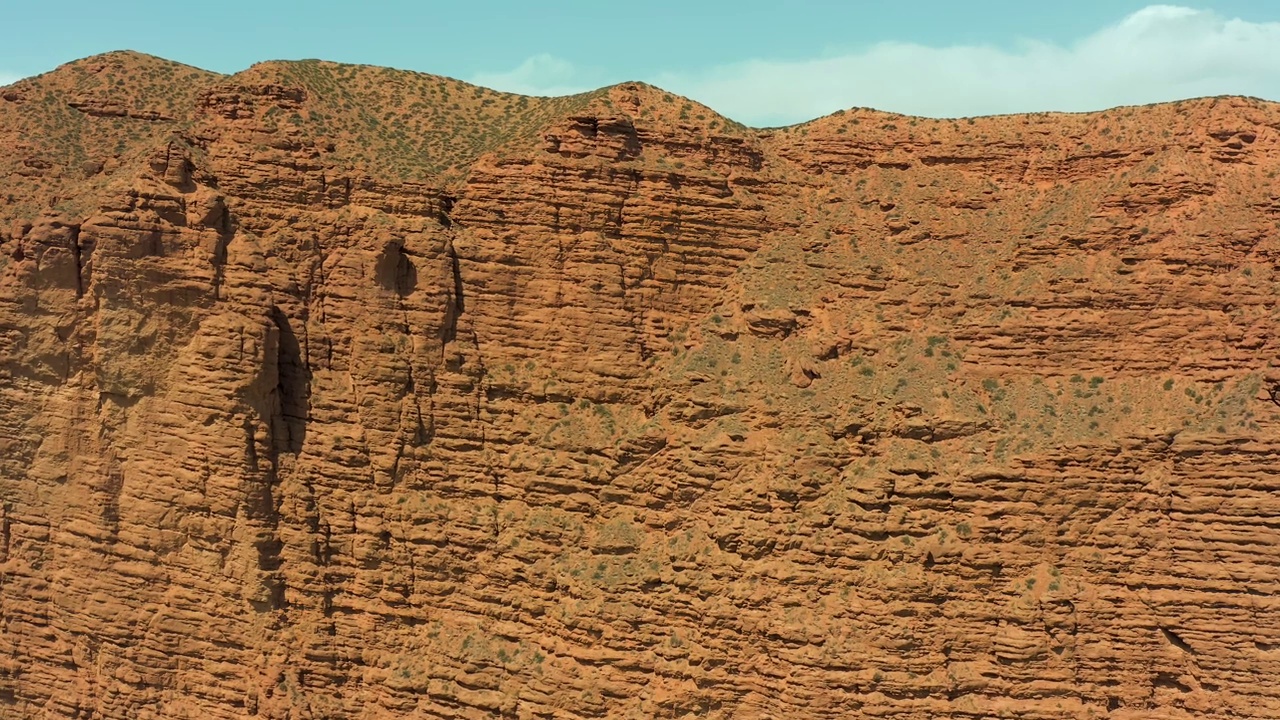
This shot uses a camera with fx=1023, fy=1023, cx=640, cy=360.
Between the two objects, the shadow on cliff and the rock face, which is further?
the shadow on cliff

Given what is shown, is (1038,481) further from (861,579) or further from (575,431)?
(575,431)

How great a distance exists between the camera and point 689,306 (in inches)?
1064

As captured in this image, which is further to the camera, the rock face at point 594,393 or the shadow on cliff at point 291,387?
the shadow on cliff at point 291,387

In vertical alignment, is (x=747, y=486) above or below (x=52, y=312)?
below

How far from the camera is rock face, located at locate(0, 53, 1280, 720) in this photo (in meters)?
23.4

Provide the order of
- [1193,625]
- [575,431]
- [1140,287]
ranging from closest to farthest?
[1193,625] < [1140,287] < [575,431]

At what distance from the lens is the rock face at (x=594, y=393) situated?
2344 centimetres

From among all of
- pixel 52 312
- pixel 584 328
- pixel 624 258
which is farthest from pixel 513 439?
pixel 52 312

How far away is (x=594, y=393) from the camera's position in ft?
86.1

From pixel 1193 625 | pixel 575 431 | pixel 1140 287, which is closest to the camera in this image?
pixel 1193 625

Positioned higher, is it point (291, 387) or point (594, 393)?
point (594, 393)

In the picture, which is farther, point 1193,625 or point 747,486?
point 747,486

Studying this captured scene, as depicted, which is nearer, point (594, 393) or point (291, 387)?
point (594, 393)

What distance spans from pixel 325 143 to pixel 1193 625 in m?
23.9
